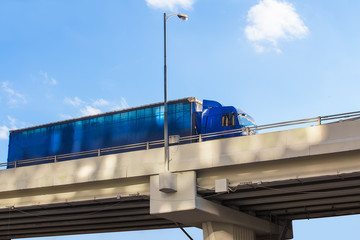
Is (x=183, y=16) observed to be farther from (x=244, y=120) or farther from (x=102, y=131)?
(x=102, y=131)

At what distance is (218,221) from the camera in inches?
1267

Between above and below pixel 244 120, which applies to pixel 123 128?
above

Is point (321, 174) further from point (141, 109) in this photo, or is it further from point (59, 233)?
point (59, 233)

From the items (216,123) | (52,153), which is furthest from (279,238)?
(52,153)

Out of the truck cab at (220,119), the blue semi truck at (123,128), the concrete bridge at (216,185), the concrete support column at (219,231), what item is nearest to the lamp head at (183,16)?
the blue semi truck at (123,128)

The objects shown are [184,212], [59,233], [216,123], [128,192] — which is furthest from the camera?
[59,233]

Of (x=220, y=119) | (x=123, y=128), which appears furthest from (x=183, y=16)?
(x=123, y=128)

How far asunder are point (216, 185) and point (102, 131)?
13.4 metres

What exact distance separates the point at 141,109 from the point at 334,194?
45.2ft

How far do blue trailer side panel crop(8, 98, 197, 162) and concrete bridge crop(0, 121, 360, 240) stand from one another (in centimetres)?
494

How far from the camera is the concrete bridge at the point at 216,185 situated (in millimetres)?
26984

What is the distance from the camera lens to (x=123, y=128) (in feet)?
128

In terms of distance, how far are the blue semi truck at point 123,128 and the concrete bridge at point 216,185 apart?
2.52 meters

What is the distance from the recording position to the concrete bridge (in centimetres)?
2698
